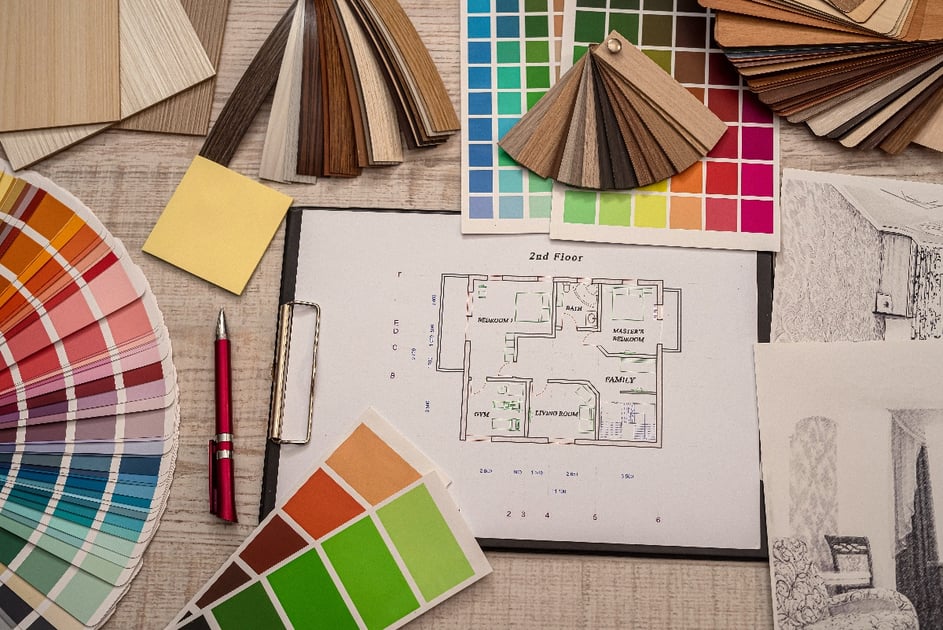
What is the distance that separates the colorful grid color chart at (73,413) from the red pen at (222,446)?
58mm

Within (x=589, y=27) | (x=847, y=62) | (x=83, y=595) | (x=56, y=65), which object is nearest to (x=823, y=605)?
(x=847, y=62)

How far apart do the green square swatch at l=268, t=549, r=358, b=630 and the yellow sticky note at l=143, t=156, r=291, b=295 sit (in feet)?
1.12

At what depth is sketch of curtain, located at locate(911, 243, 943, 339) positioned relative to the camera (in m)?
0.89

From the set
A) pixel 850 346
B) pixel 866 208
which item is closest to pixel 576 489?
pixel 850 346

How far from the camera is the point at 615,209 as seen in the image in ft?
3.03

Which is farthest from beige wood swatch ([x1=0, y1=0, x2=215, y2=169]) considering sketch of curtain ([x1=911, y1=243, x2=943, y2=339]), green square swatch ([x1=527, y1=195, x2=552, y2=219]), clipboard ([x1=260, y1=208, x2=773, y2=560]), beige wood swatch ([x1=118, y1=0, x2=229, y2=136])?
sketch of curtain ([x1=911, y1=243, x2=943, y2=339])

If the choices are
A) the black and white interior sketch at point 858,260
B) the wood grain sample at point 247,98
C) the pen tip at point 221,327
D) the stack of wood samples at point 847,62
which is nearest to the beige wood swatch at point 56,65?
the wood grain sample at point 247,98

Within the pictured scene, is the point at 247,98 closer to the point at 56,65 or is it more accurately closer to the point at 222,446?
the point at 56,65

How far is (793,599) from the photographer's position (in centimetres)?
84

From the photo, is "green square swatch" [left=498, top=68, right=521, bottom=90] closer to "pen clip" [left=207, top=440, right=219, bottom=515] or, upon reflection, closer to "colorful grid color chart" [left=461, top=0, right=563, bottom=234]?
"colorful grid color chart" [left=461, top=0, right=563, bottom=234]

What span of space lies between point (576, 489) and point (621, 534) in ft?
0.24

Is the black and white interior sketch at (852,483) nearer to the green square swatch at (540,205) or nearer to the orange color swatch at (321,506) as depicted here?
the green square swatch at (540,205)

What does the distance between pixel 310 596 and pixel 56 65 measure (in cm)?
74

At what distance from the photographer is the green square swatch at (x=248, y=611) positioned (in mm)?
843
